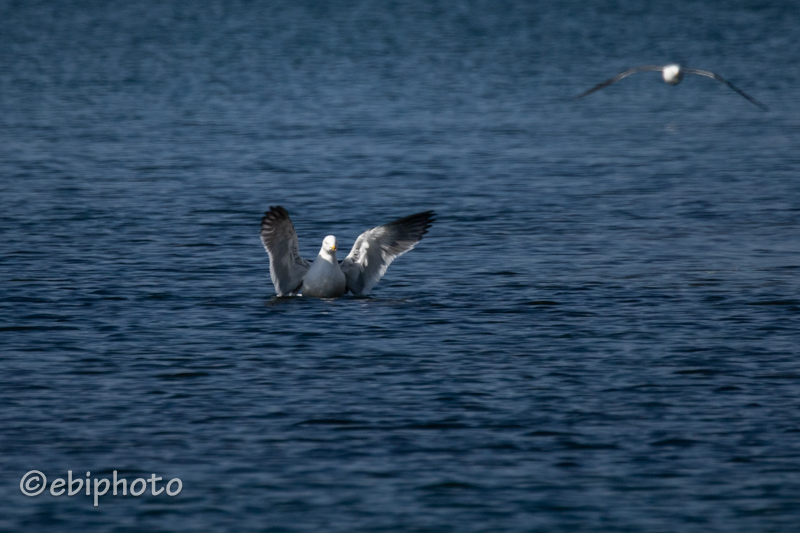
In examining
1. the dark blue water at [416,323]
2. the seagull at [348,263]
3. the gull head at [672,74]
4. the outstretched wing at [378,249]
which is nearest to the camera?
the dark blue water at [416,323]

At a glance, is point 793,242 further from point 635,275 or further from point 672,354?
point 672,354

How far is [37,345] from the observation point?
14211mm

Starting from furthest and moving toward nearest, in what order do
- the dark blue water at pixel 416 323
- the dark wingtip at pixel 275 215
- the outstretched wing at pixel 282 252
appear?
the outstretched wing at pixel 282 252 → the dark wingtip at pixel 275 215 → the dark blue water at pixel 416 323

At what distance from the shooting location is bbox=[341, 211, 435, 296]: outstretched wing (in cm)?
1641

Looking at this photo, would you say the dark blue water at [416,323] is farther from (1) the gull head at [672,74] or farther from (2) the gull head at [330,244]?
(1) the gull head at [672,74]

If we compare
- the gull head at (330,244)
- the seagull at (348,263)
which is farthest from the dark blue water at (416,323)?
the gull head at (330,244)

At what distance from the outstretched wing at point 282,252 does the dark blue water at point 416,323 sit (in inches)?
13.7

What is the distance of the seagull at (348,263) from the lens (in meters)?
16.2

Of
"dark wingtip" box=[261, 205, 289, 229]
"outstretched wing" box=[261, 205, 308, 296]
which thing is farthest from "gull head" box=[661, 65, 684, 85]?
"dark wingtip" box=[261, 205, 289, 229]

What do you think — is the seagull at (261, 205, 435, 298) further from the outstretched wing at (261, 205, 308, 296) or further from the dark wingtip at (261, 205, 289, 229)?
the dark wingtip at (261, 205, 289, 229)

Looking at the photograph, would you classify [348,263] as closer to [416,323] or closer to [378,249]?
[378,249]

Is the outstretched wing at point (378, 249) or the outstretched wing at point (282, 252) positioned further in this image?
the outstretched wing at point (378, 249)

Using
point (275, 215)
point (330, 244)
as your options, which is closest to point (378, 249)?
point (330, 244)

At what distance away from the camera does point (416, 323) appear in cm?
1508
